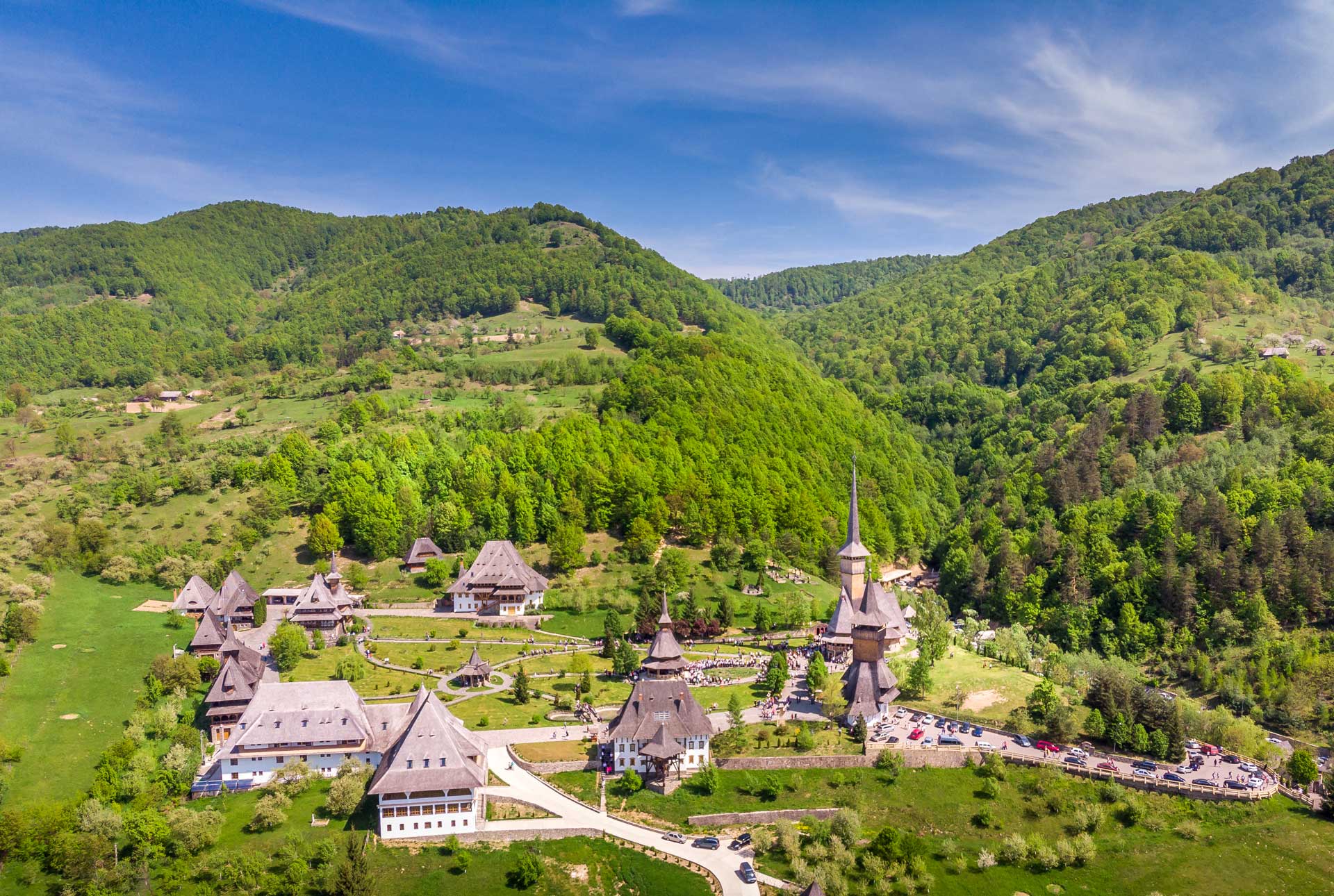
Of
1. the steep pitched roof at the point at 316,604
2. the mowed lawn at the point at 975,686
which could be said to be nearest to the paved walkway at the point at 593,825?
the mowed lawn at the point at 975,686

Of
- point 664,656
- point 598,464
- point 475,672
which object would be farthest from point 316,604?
point 598,464

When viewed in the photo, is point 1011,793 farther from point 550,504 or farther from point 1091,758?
point 550,504

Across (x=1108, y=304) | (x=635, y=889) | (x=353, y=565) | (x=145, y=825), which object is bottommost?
(x=635, y=889)

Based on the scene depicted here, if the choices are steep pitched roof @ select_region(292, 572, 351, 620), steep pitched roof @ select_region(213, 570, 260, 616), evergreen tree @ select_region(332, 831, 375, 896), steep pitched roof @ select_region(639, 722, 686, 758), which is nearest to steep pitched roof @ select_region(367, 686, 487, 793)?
evergreen tree @ select_region(332, 831, 375, 896)

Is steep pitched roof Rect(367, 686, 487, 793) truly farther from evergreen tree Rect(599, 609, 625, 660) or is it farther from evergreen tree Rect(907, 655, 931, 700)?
evergreen tree Rect(907, 655, 931, 700)

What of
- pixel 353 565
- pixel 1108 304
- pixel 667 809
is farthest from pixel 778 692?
pixel 1108 304
